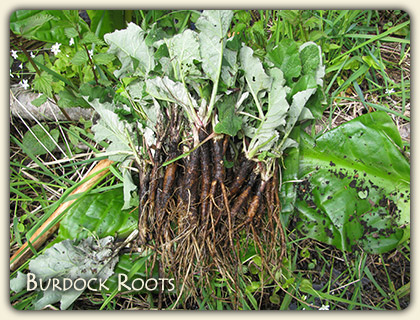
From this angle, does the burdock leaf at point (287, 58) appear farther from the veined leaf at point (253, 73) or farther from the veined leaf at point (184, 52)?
the veined leaf at point (184, 52)

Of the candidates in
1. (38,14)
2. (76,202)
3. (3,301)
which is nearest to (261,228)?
(76,202)

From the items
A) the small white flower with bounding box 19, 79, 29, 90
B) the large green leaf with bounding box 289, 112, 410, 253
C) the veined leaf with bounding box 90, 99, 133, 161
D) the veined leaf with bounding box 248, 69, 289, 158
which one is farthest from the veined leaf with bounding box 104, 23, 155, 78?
the large green leaf with bounding box 289, 112, 410, 253

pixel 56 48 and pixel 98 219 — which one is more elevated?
pixel 56 48

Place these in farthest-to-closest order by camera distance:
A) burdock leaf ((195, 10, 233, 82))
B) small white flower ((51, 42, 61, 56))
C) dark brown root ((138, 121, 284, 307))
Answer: small white flower ((51, 42, 61, 56))
dark brown root ((138, 121, 284, 307))
burdock leaf ((195, 10, 233, 82))

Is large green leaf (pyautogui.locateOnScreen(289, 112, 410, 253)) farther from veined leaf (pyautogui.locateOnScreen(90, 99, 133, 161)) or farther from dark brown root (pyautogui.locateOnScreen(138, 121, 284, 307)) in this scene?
veined leaf (pyautogui.locateOnScreen(90, 99, 133, 161))

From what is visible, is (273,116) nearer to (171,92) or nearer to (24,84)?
(171,92)

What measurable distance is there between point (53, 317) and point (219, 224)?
690mm

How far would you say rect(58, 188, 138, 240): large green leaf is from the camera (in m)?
1.30

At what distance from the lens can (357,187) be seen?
1.30 m

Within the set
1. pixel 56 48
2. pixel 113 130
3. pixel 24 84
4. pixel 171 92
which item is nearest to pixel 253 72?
pixel 171 92

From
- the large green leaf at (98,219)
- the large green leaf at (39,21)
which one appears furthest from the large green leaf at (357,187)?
the large green leaf at (39,21)

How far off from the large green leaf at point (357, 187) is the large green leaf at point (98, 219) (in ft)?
2.28

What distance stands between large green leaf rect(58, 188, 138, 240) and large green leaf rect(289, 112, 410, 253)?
693mm

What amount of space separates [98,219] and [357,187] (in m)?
1.02
